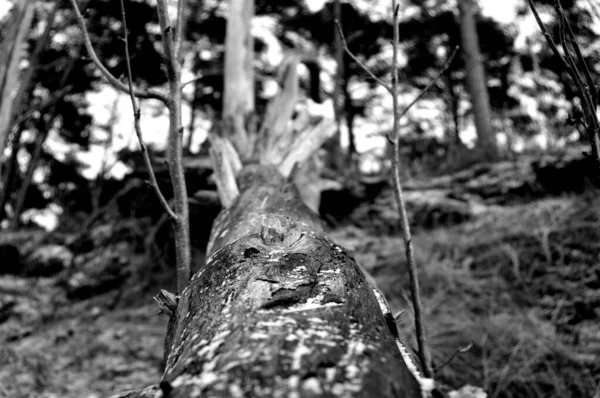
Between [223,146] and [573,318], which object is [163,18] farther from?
[573,318]

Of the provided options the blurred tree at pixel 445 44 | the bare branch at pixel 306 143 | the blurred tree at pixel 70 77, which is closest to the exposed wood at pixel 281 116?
the bare branch at pixel 306 143

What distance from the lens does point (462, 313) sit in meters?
3.76

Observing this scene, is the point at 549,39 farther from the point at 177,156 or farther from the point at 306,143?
the point at 306,143

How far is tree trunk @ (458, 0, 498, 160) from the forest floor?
2919 mm

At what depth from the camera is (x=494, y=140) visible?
7797mm

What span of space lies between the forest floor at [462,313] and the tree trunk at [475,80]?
292 cm

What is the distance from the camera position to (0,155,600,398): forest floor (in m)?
3.11

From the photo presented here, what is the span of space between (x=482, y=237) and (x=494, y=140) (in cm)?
357

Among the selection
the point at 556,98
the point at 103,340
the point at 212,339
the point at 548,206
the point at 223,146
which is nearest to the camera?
the point at 212,339

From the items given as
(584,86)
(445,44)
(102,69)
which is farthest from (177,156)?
(445,44)

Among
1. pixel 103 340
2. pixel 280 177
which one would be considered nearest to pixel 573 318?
pixel 280 177

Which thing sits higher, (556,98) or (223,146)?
(556,98)

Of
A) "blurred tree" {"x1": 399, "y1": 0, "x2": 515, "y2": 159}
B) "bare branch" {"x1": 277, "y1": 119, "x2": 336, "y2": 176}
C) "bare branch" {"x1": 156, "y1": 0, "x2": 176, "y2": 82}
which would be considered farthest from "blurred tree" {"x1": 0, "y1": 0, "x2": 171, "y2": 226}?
"bare branch" {"x1": 156, "y1": 0, "x2": 176, "y2": 82}

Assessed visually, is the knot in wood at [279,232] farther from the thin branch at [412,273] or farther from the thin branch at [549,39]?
the thin branch at [549,39]
